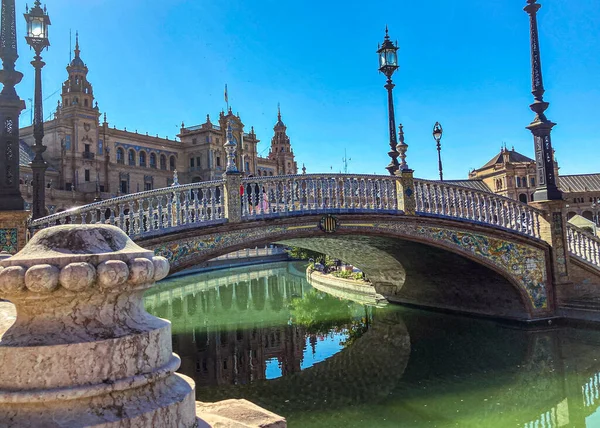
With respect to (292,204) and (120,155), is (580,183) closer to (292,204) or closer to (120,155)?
(120,155)

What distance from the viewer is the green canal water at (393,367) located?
25.0ft

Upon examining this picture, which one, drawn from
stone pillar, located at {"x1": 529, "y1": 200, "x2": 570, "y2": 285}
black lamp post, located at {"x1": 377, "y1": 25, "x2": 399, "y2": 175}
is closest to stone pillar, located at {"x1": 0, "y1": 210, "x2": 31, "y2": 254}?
black lamp post, located at {"x1": 377, "y1": 25, "x2": 399, "y2": 175}

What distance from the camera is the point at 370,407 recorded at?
7914mm

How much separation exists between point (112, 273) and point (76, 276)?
15 centimetres

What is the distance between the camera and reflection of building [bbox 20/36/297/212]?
55.8 metres

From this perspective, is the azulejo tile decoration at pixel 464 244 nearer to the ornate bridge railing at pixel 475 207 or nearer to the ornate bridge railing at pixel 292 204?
the ornate bridge railing at pixel 292 204

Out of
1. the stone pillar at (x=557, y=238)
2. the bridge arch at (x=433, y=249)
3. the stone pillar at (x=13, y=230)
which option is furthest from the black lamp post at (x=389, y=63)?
the stone pillar at (x=13, y=230)

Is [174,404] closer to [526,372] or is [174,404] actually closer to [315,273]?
[526,372]

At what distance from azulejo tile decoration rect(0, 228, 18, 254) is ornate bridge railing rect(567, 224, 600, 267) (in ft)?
42.5

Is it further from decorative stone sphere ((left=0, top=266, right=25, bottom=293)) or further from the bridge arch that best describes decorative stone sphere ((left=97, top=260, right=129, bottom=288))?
the bridge arch

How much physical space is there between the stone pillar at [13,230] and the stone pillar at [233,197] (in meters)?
3.67

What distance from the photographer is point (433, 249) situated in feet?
43.0

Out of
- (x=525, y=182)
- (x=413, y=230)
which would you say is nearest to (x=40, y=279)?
(x=413, y=230)

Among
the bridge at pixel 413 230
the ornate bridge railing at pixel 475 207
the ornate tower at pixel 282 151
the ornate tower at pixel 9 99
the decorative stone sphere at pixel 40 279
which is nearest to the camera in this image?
the decorative stone sphere at pixel 40 279
